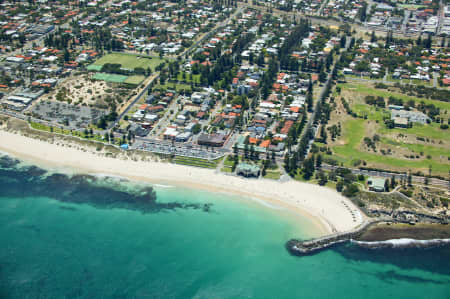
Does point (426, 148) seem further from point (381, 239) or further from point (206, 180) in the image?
point (206, 180)

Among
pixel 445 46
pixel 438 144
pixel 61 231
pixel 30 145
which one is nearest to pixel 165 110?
pixel 30 145

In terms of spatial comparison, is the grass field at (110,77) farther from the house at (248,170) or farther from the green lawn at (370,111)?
the green lawn at (370,111)

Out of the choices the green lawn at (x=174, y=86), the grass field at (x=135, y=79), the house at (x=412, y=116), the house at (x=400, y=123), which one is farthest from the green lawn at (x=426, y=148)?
the grass field at (x=135, y=79)

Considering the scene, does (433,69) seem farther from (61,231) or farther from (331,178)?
(61,231)

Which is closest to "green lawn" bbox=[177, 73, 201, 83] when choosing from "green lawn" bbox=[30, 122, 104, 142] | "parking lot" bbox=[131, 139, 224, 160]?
"parking lot" bbox=[131, 139, 224, 160]

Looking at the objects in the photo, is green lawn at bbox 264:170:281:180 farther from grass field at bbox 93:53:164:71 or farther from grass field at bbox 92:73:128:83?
grass field at bbox 93:53:164:71

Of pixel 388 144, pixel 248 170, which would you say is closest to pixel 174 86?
pixel 248 170
